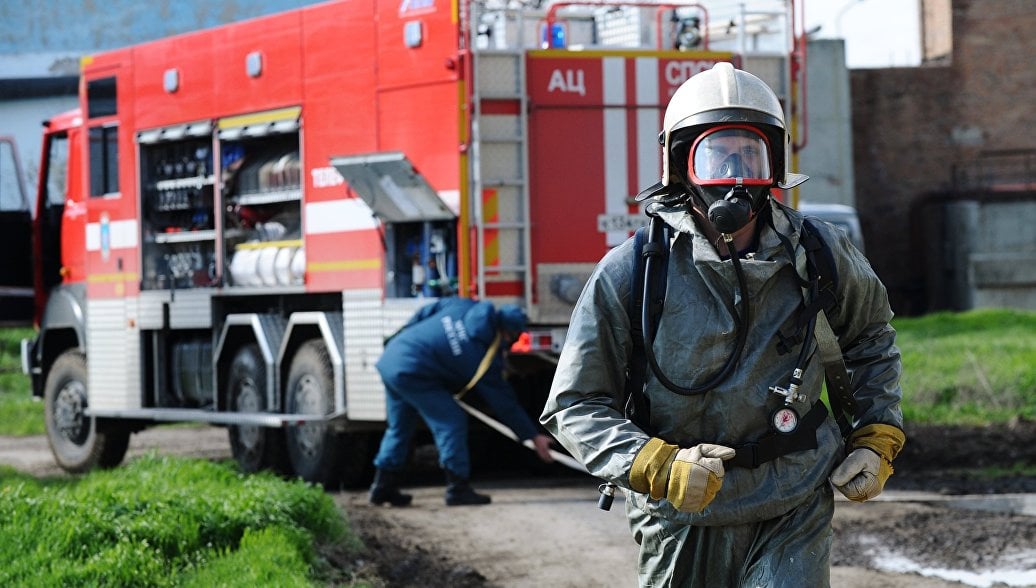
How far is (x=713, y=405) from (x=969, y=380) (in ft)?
43.8

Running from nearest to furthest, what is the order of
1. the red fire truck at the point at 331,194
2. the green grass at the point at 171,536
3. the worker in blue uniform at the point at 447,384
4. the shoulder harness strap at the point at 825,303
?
the shoulder harness strap at the point at 825,303
the green grass at the point at 171,536
the worker in blue uniform at the point at 447,384
the red fire truck at the point at 331,194

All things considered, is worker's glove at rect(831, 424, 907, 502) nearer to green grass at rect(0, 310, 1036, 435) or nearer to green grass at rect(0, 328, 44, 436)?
green grass at rect(0, 310, 1036, 435)

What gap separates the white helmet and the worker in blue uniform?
6393mm

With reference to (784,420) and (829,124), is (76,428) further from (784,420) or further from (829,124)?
(829,124)

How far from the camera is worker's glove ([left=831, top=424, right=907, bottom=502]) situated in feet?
13.2

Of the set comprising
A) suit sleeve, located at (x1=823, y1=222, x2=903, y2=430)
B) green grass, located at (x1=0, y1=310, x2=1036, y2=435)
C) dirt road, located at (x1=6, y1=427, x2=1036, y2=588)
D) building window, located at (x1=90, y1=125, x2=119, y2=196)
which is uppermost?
building window, located at (x1=90, y1=125, x2=119, y2=196)

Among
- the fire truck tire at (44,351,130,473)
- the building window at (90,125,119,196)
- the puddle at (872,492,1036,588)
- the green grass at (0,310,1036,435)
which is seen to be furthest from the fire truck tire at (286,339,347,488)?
the green grass at (0,310,1036,435)

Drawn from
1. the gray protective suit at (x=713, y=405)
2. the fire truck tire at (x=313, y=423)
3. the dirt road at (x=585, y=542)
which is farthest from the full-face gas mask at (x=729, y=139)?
the fire truck tire at (x=313, y=423)

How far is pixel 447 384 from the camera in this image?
10.9 m

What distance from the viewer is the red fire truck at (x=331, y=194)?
11156 millimetres

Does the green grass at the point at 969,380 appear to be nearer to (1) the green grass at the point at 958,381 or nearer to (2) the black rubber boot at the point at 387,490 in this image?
(1) the green grass at the point at 958,381

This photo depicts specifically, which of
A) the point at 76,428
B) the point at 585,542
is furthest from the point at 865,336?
the point at 76,428

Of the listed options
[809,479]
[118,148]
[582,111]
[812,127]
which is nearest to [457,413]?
[582,111]

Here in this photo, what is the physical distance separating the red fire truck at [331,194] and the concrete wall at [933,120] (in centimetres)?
2490
